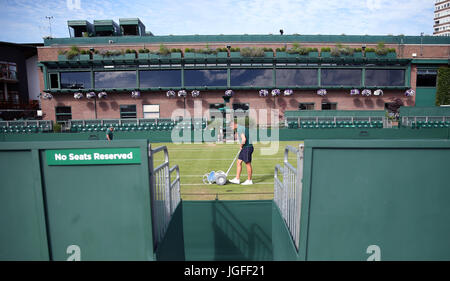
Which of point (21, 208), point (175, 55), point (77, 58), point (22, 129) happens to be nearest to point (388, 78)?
point (175, 55)

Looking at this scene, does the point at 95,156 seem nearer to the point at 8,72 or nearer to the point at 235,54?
the point at 235,54

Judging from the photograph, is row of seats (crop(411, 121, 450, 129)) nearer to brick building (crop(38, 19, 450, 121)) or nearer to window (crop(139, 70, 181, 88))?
brick building (crop(38, 19, 450, 121))

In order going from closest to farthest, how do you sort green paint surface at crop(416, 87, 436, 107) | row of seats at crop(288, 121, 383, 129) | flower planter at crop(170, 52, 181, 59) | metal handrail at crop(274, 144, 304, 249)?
metal handrail at crop(274, 144, 304, 249)
row of seats at crop(288, 121, 383, 129)
flower planter at crop(170, 52, 181, 59)
green paint surface at crop(416, 87, 436, 107)

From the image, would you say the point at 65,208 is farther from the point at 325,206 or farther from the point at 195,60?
the point at 195,60

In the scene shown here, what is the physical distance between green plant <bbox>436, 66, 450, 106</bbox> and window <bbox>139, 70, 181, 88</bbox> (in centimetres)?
3252

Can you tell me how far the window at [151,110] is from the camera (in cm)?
2930

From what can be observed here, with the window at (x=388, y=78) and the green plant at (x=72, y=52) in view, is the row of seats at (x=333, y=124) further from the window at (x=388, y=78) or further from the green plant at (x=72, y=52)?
the green plant at (x=72, y=52)

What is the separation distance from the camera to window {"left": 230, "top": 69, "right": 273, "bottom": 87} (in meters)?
28.9

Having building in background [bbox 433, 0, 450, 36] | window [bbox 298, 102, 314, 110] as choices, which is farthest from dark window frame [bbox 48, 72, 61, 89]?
building in background [bbox 433, 0, 450, 36]

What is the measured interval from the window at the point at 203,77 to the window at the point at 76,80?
12.1 meters

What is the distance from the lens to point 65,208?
265cm

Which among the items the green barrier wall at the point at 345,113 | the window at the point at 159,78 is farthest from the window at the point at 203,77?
the green barrier wall at the point at 345,113

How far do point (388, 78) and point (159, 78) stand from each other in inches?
1118
